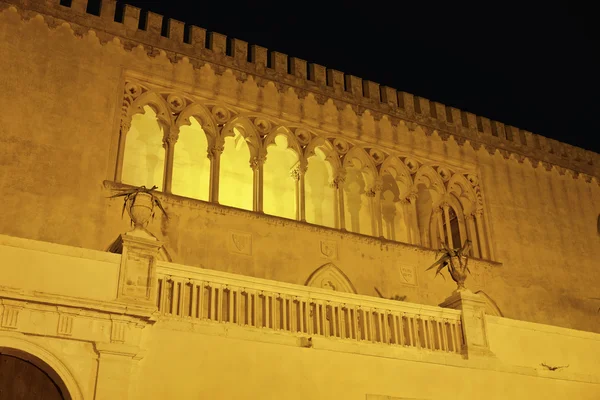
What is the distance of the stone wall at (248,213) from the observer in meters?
13.2

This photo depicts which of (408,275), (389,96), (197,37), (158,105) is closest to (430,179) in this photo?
(389,96)

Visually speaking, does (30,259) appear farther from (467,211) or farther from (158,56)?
(467,211)

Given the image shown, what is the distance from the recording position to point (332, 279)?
15.1 metres

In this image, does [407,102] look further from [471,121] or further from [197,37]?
[197,37]

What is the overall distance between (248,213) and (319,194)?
3.54m

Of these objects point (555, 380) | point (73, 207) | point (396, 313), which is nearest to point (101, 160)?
point (73, 207)

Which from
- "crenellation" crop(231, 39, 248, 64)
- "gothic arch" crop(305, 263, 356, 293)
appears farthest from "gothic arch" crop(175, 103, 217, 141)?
"gothic arch" crop(305, 263, 356, 293)

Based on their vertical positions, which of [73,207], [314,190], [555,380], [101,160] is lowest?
[555,380]

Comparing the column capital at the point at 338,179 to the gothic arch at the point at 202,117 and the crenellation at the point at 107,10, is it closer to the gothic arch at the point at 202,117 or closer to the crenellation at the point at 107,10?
the gothic arch at the point at 202,117

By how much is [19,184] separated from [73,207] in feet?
3.18

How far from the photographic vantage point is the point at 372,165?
16.9 meters

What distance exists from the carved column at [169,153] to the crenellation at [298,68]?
10.9ft

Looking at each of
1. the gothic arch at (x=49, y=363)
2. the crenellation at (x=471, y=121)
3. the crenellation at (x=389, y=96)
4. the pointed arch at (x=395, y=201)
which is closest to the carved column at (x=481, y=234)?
the pointed arch at (x=395, y=201)

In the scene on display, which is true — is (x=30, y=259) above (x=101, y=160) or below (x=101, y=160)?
below
